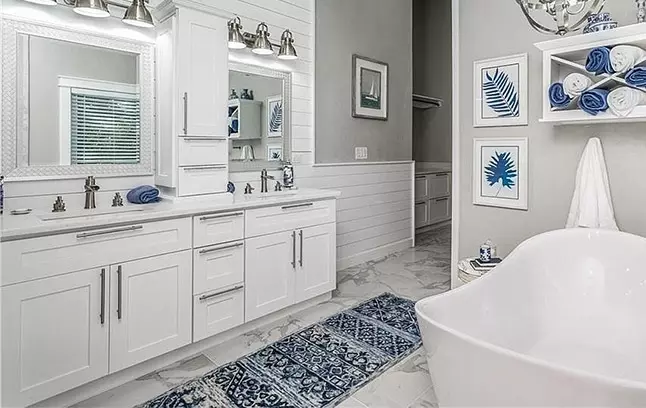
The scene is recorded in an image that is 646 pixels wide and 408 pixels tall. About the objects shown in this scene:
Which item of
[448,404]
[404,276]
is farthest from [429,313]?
[404,276]

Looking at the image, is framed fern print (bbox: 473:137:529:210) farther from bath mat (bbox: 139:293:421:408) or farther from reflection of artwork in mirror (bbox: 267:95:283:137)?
reflection of artwork in mirror (bbox: 267:95:283:137)

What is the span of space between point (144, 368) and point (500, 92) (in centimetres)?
289

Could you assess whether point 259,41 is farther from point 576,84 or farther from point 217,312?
point 576,84

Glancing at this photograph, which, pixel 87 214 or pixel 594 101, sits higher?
pixel 594 101

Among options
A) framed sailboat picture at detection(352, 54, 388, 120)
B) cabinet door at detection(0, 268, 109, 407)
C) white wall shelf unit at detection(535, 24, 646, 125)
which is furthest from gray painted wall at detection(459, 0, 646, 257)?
cabinet door at detection(0, 268, 109, 407)

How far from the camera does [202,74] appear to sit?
268 centimetres

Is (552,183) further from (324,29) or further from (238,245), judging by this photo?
(324,29)

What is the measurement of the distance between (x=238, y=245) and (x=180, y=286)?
18.1 inches

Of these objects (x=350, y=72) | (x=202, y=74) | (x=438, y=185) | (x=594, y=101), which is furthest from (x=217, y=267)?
(x=438, y=185)

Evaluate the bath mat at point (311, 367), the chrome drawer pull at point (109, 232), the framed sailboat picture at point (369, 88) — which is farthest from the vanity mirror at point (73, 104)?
the framed sailboat picture at point (369, 88)

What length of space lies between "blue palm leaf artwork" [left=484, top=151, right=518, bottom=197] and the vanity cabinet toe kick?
1.40m

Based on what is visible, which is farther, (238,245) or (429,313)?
(238,245)

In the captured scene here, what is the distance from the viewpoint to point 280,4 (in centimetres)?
366

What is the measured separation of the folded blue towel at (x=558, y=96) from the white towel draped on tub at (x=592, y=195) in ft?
1.10
